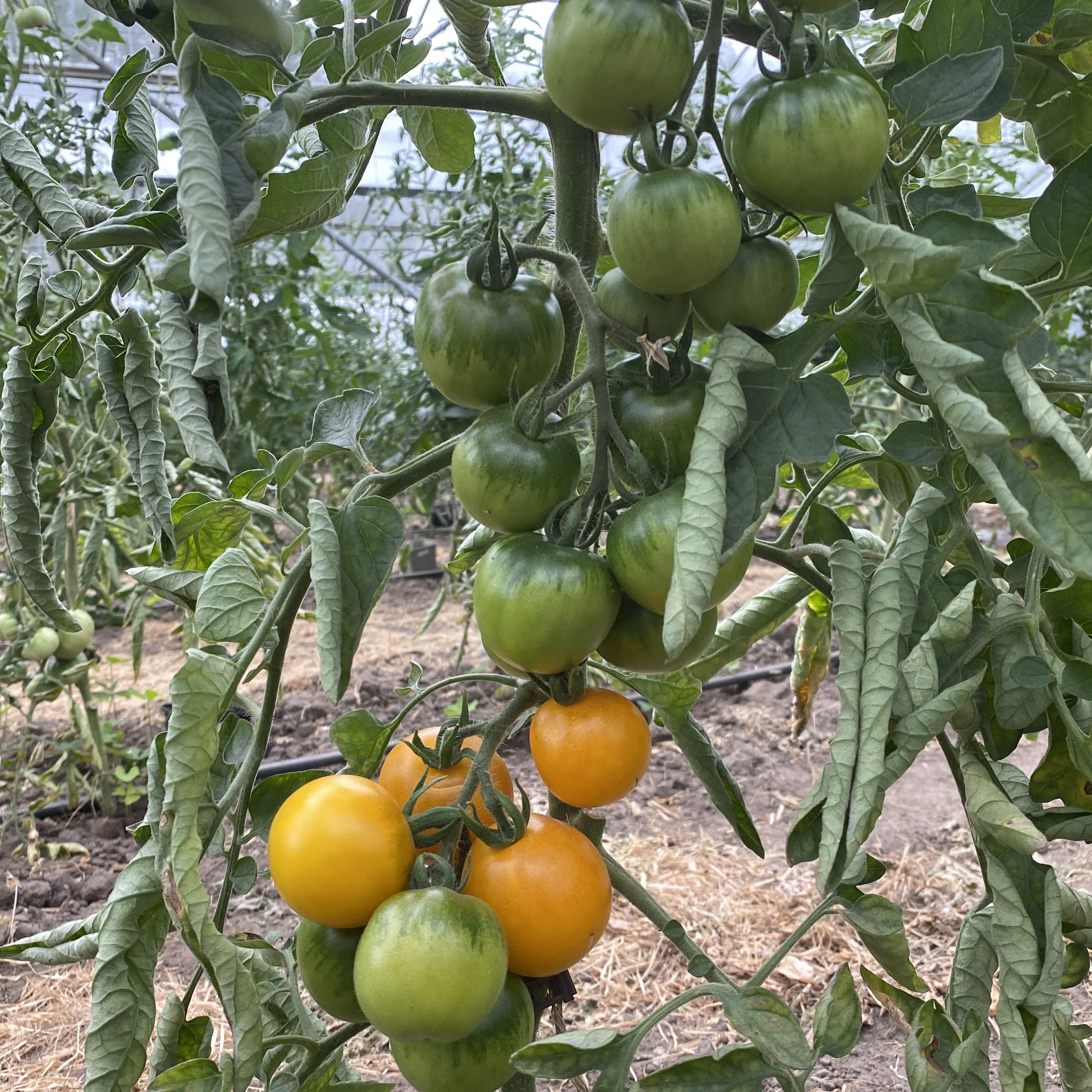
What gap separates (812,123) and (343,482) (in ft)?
11.1

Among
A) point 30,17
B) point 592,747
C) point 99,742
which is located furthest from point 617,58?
point 99,742

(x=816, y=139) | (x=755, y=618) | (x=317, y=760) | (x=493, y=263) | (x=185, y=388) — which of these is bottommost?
(x=317, y=760)

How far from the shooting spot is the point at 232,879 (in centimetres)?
65

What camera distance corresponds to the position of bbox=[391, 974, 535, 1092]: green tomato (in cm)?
58

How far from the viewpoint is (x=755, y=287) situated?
1.64 feet

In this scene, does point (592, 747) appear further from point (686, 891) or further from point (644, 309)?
point (686, 891)

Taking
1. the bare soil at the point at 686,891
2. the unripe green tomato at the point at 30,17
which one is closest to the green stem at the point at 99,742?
the bare soil at the point at 686,891

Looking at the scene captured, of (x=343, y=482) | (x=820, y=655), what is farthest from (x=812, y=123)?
(x=343, y=482)

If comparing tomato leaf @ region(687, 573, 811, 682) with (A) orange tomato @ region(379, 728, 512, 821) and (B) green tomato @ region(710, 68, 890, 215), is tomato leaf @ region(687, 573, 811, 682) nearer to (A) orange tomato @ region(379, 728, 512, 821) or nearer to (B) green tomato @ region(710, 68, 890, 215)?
(A) orange tomato @ region(379, 728, 512, 821)

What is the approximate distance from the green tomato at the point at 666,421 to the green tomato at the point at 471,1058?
34 cm

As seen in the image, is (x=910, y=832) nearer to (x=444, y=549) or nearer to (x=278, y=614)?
(x=278, y=614)

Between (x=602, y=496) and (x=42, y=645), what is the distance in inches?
75.9

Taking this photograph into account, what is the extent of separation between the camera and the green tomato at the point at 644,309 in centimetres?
54

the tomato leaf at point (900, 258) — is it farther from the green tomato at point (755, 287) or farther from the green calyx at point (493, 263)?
the green calyx at point (493, 263)
